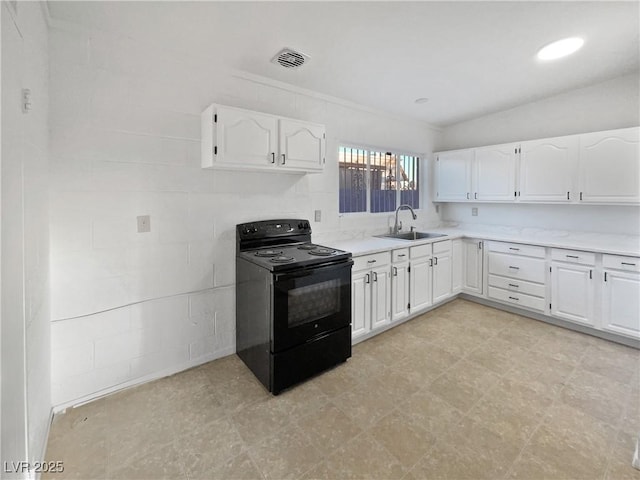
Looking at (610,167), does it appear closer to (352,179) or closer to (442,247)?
(442,247)

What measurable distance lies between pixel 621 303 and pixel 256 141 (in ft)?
11.7

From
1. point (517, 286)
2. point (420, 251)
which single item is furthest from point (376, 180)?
point (517, 286)

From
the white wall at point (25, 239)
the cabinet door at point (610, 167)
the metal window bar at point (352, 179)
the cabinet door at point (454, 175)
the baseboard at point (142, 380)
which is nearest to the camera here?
the white wall at point (25, 239)

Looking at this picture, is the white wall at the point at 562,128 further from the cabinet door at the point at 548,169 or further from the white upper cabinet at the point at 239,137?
the white upper cabinet at the point at 239,137

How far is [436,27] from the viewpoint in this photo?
2.16m

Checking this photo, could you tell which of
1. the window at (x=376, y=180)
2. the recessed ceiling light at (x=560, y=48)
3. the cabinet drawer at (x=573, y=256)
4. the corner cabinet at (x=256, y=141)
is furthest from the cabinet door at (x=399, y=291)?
the recessed ceiling light at (x=560, y=48)

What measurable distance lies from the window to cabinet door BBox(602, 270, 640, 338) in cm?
229

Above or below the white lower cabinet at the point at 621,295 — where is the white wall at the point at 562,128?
above

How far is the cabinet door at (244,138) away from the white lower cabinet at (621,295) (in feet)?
10.6

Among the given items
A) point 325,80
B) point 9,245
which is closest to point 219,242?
point 9,245

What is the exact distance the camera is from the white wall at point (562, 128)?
320 centimetres

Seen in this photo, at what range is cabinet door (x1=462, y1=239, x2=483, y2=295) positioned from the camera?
12.6 feet

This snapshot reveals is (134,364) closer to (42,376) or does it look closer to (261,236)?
(42,376)

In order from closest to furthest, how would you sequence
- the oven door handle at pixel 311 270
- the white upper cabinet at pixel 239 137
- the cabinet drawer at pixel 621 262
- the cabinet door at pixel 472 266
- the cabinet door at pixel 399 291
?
the oven door handle at pixel 311 270 → the white upper cabinet at pixel 239 137 → the cabinet drawer at pixel 621 262 → the cabinet door at pixel 399 291 → the cabinet door at pixel 472 266
